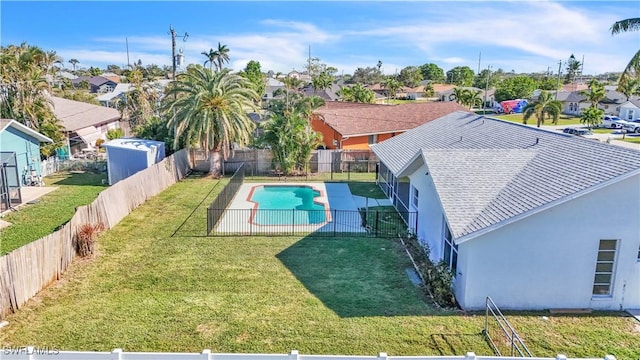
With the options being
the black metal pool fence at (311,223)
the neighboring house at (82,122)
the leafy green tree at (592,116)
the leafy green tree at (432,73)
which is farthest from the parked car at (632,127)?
the leafy green tree at (432,73)

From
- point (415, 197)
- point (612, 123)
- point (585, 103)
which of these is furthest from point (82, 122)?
point (585, 103)

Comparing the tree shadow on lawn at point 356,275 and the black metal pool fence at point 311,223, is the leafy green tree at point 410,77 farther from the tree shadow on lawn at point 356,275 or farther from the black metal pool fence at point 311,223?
the tree shadow on lawn at point 356,275

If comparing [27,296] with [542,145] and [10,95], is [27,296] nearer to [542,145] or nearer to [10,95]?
[542,145]

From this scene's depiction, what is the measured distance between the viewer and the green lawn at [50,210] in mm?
16969

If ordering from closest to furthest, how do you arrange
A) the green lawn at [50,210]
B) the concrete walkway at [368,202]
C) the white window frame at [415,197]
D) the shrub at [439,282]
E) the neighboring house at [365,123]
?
the shrub at [439,282], the green lawn at [50,210], the white window frame at [415,197], the concrete walkway at [368,202], the neighboring house at [365,123]

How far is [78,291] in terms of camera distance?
1288cm

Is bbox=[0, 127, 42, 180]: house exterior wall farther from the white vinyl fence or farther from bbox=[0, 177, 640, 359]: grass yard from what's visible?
the white vinyl fence

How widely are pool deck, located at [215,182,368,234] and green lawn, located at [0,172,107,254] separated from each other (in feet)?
23.3

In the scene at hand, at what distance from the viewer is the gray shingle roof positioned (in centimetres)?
1182

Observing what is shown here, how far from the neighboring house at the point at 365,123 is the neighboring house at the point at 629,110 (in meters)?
37.4

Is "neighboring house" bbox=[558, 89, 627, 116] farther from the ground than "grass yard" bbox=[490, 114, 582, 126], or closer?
farther from the ground

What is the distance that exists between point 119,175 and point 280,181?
10.2 metres

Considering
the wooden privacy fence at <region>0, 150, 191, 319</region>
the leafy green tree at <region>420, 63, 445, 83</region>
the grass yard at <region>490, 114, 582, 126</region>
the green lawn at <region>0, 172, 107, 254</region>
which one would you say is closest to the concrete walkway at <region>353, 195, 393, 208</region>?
the wooden privacy fence at <region>0, 150, 191, 319</region>

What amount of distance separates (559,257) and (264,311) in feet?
27.0
